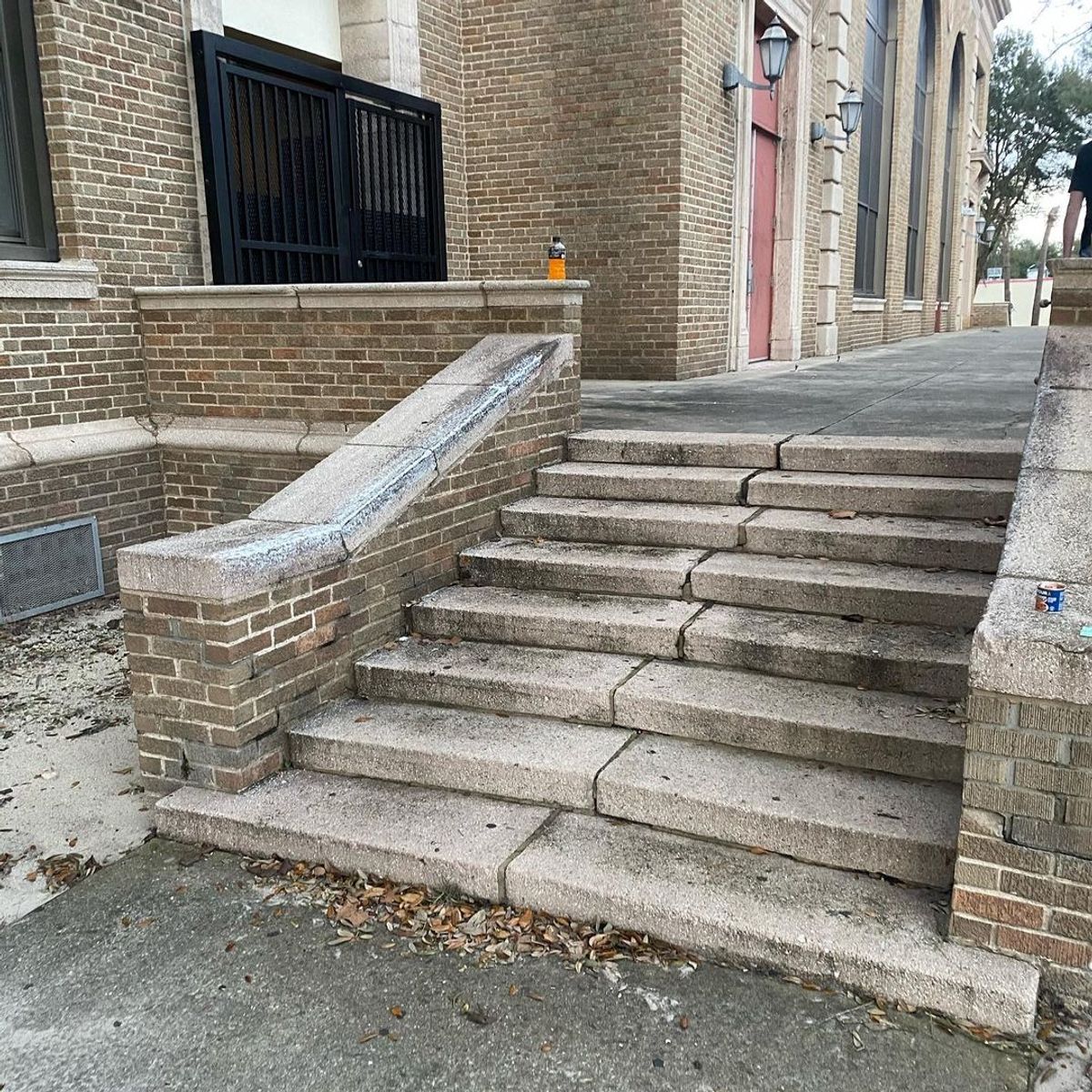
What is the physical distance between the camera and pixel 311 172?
8.17m

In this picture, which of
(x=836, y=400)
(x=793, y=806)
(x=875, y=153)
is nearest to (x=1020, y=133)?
(x=875, y=153)

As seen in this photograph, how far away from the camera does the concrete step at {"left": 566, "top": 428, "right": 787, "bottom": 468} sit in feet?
17.8

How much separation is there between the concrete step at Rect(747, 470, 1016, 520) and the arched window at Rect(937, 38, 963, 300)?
2363 cm

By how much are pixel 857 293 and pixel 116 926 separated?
56.4ft

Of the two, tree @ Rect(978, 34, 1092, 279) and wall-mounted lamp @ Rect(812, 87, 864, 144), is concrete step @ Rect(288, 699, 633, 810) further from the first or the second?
tree @ Rect(978, 34, 1092, 279)

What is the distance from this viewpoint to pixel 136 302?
275 inches

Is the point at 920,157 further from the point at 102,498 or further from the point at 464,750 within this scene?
the point at 464,750

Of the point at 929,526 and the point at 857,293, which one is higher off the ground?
the point at 857,293

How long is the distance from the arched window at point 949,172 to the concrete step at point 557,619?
2475 cm

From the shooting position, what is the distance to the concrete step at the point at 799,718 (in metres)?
3.41

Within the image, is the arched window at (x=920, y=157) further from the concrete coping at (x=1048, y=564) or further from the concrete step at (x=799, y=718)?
the concrete step at (x=799, y=718)

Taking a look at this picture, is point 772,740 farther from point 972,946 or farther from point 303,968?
point 303,968

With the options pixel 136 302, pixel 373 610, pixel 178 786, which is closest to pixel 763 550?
pixel 373 610

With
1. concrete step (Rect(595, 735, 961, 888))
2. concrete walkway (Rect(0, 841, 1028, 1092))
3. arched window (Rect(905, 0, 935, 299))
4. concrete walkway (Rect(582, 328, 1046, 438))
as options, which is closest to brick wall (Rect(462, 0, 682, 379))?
concrete walkway (Rect(582, 328, 1046, 438))
